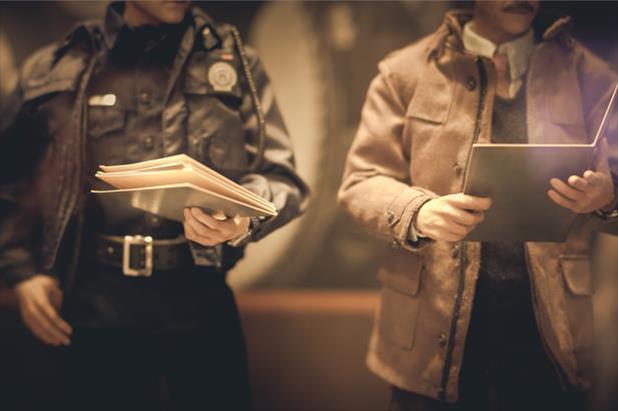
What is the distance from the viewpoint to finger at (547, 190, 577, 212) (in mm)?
1584

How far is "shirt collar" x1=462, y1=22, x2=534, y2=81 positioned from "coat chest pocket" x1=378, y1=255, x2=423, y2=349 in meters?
0.65

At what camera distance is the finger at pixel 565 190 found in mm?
1559

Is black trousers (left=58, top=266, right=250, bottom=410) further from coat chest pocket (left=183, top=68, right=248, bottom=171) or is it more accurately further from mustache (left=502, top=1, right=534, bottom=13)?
mustache (left=502, top=1, right=534, bottom=13)

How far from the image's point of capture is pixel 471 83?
183cm

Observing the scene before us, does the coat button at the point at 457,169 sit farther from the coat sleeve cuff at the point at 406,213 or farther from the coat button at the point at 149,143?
the coat button at the point at 149,143

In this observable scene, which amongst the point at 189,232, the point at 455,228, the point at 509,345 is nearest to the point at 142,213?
the point at 189,232

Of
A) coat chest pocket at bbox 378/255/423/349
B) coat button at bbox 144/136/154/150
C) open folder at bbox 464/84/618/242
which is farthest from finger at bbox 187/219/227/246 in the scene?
open folder at bbox 464/84/618/242

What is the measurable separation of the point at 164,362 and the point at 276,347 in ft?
3.05

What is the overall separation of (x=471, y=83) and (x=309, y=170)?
3.87ft

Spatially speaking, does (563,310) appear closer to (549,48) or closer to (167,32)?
(549,48)

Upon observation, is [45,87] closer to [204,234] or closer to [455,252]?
[204,234]

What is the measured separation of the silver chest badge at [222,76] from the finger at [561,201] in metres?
1.00

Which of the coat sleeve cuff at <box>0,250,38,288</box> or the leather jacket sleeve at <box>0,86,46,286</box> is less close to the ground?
the leather jacket sleeve at <box>0,86,46,286</box>

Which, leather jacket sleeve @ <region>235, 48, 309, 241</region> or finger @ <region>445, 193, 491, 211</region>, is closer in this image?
finger @ <region>445, 193, 491, 211</region>
